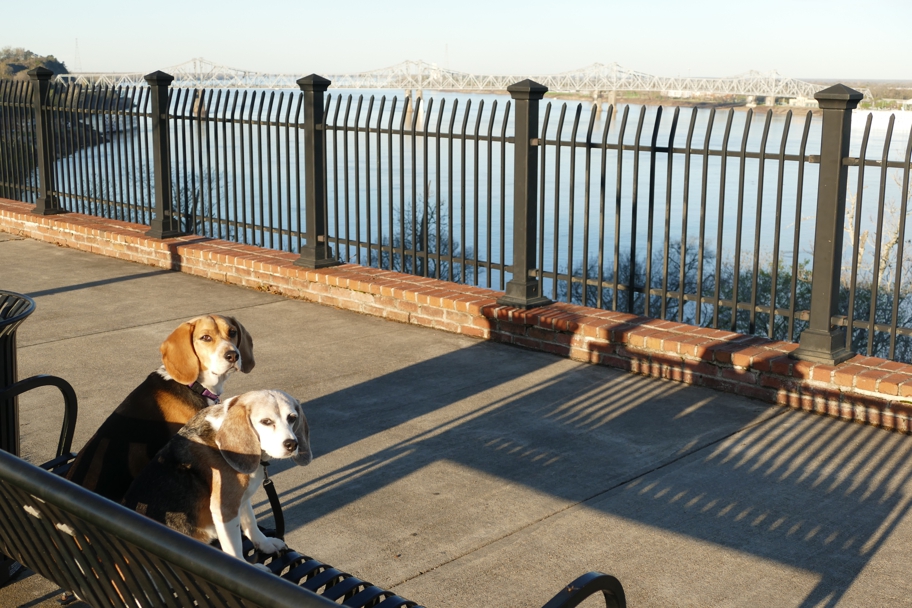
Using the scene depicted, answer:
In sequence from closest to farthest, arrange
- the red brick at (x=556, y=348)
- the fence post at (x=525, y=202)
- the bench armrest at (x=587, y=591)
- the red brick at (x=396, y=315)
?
1. the bench armrest at (x=587, y=591)
2. the red brick at (x=556, y=348)
3. the fence post at (x=525, y=202)
4. the red brick at (x=396, y=315)

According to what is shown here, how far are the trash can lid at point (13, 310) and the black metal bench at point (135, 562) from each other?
31.8 inches

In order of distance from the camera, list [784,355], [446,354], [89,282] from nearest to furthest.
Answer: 1. [784,355]
2. [446,354]
3. [89,282]

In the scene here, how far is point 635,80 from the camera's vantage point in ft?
193

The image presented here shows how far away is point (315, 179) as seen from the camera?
8.67 m

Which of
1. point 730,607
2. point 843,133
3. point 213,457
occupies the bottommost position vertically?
point 730,607

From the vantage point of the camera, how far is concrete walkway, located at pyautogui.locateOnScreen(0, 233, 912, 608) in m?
3.83

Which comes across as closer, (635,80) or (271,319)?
(271,319)

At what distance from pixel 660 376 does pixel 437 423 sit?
170cm

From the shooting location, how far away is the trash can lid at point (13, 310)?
3.47 metres

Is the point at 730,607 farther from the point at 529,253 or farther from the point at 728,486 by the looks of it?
the point at 529,253

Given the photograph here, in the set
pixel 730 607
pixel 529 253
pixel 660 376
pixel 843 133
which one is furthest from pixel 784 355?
pixel 730 607

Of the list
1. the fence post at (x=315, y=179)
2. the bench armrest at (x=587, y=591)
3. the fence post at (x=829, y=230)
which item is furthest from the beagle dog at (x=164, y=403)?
the fence post at (x=315, y=179)

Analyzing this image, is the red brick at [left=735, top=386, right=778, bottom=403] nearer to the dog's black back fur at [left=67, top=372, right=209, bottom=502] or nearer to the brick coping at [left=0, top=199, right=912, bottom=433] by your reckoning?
the brick coping at [left=0, top=199, right=912, bottom=433]

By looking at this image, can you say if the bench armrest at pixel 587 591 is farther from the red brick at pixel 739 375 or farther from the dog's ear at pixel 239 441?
the red brick at pixel 739 375
